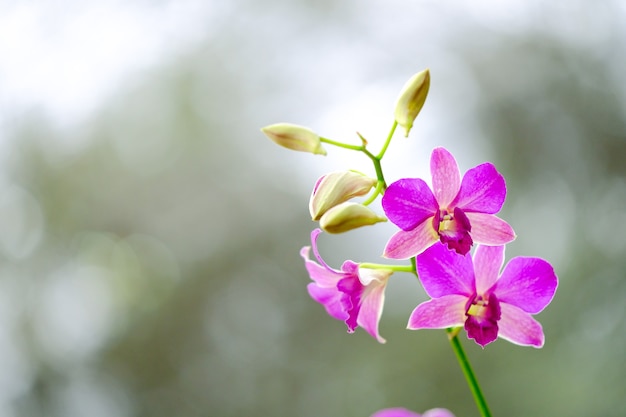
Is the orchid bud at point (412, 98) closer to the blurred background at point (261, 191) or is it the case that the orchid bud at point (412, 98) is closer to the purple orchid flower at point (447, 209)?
the purple orchid flower at point (447, 209)

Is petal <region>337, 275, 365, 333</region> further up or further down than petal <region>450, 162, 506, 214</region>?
Result: further down

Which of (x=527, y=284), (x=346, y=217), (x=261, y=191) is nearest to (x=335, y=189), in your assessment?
(x=346, y=217)

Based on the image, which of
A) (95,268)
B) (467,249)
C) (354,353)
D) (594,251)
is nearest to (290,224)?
(354,353)

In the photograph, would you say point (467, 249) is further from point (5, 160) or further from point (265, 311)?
point (5, 160)

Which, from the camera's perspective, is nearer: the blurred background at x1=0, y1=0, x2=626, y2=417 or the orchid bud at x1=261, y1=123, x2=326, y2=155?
the orchid bud at x1=261, y1=123, x2=326, y2=155

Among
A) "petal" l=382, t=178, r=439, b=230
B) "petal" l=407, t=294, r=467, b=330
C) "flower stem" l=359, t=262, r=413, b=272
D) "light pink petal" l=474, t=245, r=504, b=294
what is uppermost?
"petal" l=382, t=178, r=439, b=230

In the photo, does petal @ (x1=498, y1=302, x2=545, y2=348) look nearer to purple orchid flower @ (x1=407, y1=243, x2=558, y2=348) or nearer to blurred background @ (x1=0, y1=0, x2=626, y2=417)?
purple orchid flower @ (x1=407, y1=243, x2=558, y2=348)

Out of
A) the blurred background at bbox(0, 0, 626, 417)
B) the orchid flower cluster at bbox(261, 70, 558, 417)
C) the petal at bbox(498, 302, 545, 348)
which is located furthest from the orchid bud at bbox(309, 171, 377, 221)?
the blurred background at bbox(0, 0, 626, 417)

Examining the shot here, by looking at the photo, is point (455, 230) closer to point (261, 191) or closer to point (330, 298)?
point (330, 298)
